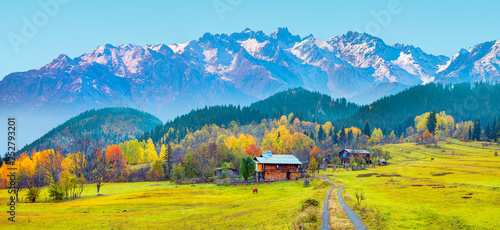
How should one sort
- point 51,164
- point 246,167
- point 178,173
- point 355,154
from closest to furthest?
point 246,167
point 178,173
point 51,164
point 355,154

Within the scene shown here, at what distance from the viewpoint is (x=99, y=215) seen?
52156 mm

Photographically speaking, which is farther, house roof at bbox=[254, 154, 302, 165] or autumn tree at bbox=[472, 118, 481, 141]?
autumn tree at bbox=[472, 118, 481, 141]

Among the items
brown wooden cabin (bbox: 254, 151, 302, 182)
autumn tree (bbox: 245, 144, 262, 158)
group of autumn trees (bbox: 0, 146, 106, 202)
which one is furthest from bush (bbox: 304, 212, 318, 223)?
autumn tree (bbox: 245, 144, 262, 158)

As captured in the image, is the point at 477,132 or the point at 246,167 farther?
the point at 477,132

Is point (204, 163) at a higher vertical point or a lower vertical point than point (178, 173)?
higher

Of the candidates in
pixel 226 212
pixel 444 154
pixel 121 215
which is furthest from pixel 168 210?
pixel 444 154

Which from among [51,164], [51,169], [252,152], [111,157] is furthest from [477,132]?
[51,164]

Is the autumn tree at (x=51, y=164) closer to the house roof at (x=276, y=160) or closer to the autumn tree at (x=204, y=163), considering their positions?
the autumn tree at (x=204, y=163)

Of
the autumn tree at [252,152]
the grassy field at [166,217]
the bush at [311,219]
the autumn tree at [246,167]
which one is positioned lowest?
the grassy field at [166,217]

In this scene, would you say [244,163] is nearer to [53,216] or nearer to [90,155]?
[53,216]

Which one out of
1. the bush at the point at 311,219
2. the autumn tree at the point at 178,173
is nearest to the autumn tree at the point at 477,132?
the autumn tree at the point at 178,173

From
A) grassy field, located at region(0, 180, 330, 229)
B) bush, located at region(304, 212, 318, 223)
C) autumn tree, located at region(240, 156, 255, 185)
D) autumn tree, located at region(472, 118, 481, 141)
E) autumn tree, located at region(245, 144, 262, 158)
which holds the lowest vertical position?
grassy field, located at region(0, 180, 330, 229)

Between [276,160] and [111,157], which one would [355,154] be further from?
[111,157]

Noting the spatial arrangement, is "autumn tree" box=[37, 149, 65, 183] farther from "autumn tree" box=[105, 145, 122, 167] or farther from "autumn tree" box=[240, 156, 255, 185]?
"autumn tree" box=[240, 156, 255, 185]
